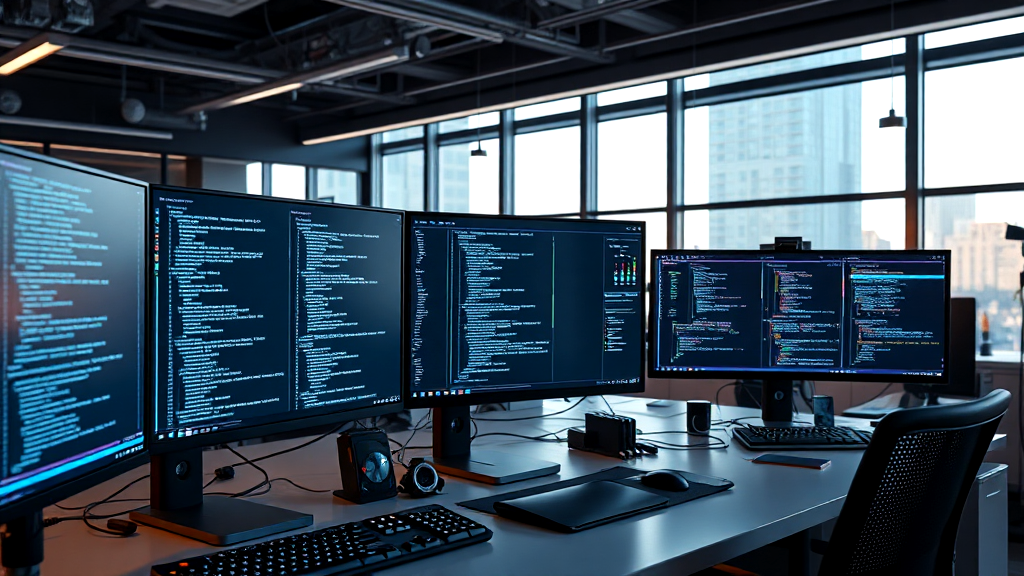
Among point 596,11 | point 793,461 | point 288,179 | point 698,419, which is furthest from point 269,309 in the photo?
point 288,179

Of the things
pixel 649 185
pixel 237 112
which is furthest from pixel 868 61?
pixel 237 112

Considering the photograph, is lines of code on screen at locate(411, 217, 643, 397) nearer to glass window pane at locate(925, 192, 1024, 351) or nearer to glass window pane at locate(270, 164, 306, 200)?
glass window pane at locate(925, 192, 1024, 351)

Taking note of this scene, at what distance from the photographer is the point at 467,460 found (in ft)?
5.98

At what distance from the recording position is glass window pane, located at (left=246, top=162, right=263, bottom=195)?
9273mm

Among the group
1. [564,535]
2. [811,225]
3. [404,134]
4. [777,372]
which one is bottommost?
[564,535]

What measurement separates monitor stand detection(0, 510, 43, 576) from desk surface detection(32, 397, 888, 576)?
97 millimetres

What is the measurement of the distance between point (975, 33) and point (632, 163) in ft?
9.35

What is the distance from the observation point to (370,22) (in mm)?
5848

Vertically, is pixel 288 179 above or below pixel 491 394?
above

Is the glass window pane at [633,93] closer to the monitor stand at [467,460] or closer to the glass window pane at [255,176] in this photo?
the glass window pane at [255,176]

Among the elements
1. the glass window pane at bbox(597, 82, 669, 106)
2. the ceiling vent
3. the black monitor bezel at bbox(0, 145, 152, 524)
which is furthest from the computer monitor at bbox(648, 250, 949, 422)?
the glass window pane at bbox(597, 82, 669, 106)

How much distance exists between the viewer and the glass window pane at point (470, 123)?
27.5 ft

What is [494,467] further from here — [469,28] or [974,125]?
[974,125]

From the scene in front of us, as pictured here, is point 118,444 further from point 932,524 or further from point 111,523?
point 932,524
